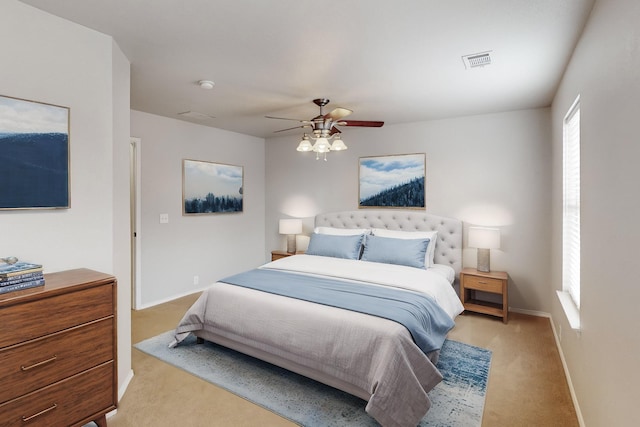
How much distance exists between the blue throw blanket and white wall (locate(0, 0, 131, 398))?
126 centimetres

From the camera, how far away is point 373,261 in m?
4.14

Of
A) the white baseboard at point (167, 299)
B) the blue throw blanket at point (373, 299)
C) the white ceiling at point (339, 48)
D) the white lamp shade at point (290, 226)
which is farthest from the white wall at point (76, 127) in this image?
the white lamp shade at point (290, 226)

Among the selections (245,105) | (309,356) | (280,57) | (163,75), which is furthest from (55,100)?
(309,356)

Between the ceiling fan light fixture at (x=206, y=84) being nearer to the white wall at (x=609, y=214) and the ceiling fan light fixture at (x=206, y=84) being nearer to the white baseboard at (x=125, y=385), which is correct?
the white baseboard at (x=125, y=385)

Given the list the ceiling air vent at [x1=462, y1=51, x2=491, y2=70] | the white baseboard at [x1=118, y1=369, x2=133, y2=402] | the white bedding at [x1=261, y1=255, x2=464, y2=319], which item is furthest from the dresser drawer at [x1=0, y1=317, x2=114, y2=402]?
the ceiling air vent at [x1=462, y1=51, x2=491, y2=70]

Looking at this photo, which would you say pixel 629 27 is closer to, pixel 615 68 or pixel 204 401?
pixel 615 68

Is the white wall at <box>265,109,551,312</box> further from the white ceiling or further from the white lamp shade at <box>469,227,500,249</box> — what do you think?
the white ceiling

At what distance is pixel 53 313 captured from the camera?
5.84ft

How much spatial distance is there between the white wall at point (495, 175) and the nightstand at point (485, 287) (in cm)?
29

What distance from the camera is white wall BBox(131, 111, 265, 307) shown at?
4.30 metres

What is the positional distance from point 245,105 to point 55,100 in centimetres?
204

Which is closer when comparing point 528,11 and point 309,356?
point 528,11

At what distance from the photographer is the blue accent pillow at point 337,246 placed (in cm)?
435

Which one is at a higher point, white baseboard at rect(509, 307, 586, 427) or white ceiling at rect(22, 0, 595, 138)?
white ceiling at rect(22, 0, 595, 138)
